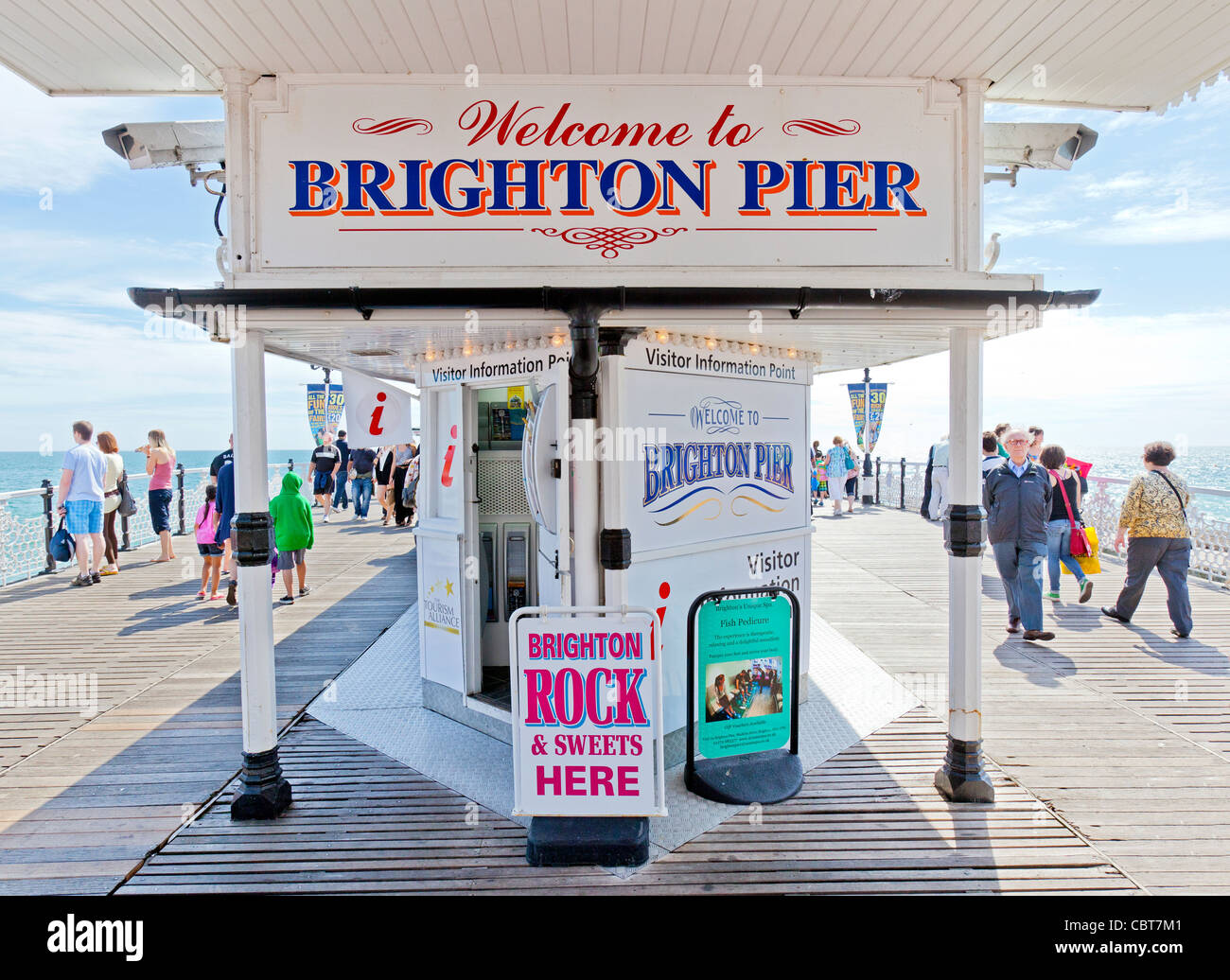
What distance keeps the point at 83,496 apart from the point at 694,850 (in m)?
8.91

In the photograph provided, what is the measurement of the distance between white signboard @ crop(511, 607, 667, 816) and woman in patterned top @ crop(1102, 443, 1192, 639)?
19.4 feet

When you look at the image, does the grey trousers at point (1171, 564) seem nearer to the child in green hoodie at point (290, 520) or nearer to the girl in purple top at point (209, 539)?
the child in green hoodie at point (290, 520)

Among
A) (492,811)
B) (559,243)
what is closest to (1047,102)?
(559,243)

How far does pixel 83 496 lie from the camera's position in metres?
8.70

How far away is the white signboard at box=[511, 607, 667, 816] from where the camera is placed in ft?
11.4

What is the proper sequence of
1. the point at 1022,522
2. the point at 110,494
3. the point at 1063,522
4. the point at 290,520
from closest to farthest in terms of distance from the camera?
1. the point at 1022,522
2. the point at 290,520
3. the point at 1063,522
4. the point at 110,494

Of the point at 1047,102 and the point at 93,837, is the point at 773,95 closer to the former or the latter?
the point at 1047,102

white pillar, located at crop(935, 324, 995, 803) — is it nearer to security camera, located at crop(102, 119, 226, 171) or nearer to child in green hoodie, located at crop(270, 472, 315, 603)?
security camera, located at crop(102, 119, 226, 171)

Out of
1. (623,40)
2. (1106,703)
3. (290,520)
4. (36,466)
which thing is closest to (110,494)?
(290,520)

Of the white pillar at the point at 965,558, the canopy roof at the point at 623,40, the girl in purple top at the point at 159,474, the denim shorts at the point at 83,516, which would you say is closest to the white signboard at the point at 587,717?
the white pillar at the point at 965,558

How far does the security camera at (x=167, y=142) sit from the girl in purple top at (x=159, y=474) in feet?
22.6

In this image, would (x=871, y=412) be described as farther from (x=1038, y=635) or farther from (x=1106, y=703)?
(x=1106, y=703)
